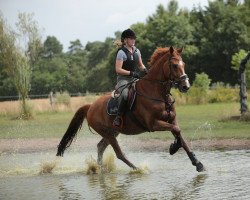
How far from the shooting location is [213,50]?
63.7 metres

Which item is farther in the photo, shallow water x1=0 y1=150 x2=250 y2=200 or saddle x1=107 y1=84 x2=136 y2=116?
saddle x1=107 y1=84 x2=136 y2=116

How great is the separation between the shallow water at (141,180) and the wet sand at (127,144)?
1.60 meters

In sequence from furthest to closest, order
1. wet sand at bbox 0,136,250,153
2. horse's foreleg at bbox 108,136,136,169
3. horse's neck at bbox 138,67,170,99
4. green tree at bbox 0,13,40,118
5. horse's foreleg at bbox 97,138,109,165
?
1. green tree at bbox 0,13,40,118
2. wet sand at bbox 0,136,250,153
3. horse's foreleg at bbox 97,138,109,165
4. horse's foreleg at bbox 108,136,136,169
5. horse's neck at bbox 138,67,170,99

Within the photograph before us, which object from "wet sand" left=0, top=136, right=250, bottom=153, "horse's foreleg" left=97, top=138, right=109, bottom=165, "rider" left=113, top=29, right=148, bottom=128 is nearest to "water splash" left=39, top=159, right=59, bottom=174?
"horse's foreleg" left=97, top=138, right=109, bottom=165

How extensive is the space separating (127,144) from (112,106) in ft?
19.5

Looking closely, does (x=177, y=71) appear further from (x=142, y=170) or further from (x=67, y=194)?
(x=67, y=194)

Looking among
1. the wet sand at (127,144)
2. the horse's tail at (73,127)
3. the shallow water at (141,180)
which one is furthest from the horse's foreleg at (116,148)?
the wet sand at (127,144)

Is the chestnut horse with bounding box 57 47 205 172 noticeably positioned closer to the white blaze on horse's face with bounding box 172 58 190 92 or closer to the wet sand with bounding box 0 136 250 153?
the white blaze on horse's face with bounding box 172 58 190 92

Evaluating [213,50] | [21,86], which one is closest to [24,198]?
[21,86]

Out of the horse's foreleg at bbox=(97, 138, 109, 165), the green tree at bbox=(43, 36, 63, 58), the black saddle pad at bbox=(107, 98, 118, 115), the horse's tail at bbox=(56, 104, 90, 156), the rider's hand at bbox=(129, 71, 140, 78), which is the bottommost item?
the horse's foreleg at bbox=(97, 138, 109, 165)

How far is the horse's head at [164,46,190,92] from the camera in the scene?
403 inches

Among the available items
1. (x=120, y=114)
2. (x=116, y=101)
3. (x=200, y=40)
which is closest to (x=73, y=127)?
(x=116, y=101)

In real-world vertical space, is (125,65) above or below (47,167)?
above

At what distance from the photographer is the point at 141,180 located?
10000mm
